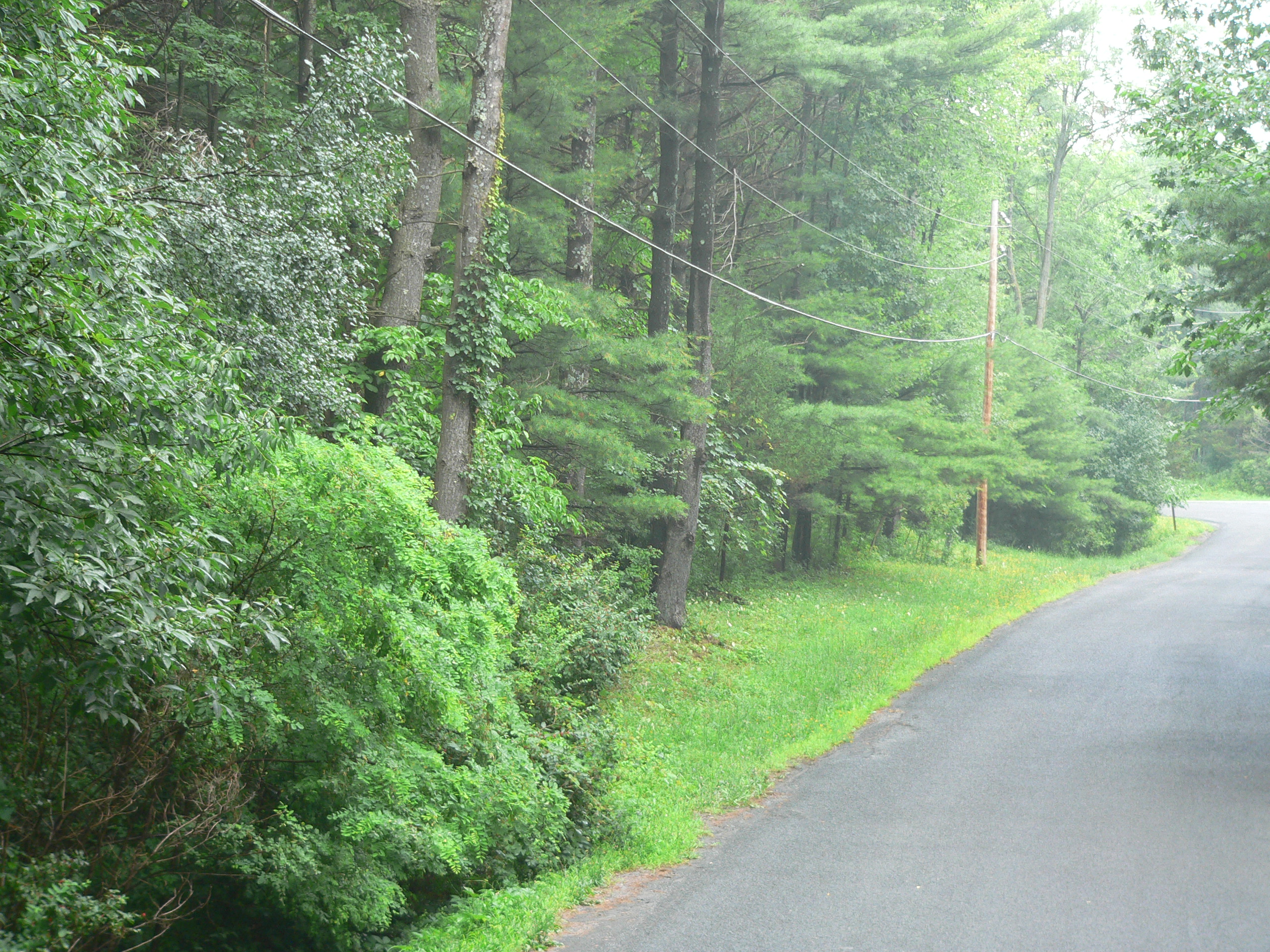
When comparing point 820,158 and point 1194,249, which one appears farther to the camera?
point 820,158

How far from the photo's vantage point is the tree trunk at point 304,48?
13.2 m

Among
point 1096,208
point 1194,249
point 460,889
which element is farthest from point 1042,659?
point 1096,208

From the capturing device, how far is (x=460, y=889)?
7289 mm

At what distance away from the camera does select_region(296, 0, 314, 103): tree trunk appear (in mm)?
13234

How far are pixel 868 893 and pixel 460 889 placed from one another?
287cm

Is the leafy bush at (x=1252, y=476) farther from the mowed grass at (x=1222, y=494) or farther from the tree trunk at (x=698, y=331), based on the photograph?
the tree trunk at (x=698, y=331)

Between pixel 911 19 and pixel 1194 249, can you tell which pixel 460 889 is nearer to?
pixel 1194 249

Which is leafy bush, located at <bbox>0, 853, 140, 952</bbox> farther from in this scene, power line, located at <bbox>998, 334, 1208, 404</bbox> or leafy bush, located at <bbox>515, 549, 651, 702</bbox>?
power line, located at <bbox>998, 334, 1208, 404</bbox>

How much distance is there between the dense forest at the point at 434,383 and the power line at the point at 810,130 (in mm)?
153

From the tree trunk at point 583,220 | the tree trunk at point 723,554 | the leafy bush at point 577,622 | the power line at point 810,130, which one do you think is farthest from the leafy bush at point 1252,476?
the leafy bush at point 577,622

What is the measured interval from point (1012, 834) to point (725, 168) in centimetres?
1345

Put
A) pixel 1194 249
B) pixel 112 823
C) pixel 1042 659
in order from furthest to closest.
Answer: pixel 1042 659
pixel 1194 249
pixel 112 823

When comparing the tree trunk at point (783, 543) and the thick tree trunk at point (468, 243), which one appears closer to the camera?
the thick tree trunk at point (468, 243)

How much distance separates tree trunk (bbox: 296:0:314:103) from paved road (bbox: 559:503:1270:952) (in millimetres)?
10670
